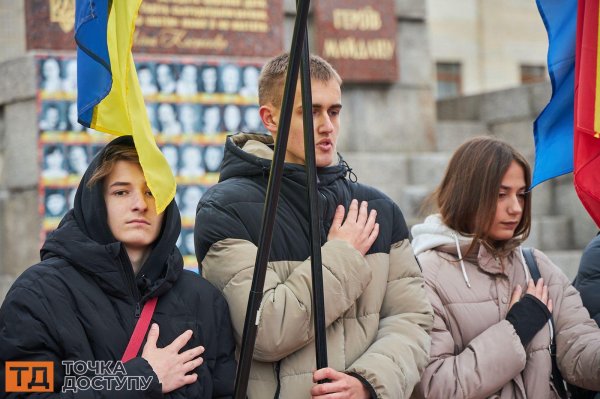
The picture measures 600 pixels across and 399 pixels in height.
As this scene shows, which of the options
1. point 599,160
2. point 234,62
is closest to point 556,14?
point 599,160

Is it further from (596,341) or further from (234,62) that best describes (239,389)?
(234,62)

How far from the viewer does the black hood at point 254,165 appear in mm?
3725

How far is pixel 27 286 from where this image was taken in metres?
3.23

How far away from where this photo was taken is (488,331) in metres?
4.00

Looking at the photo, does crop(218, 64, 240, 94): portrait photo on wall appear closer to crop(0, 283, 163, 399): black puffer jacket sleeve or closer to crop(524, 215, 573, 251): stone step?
crop(524, 215, 573, 251): stone step

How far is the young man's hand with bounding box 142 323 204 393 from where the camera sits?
328 centimetres

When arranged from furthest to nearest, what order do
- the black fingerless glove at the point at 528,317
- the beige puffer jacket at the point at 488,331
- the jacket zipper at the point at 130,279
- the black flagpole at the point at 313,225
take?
the black fingerless glove at the point at 528,317 < the beige puffer jacket at the point at 488,331 < the jacket zipper at the point at 130,279 < the black flagpole at the point at 313,225

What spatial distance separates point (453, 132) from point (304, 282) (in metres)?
8.56

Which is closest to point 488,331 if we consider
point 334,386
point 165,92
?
point 334,386

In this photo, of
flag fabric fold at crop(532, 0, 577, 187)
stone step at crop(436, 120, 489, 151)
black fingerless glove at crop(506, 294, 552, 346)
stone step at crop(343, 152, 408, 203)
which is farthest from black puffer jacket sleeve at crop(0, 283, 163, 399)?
stone step at crop(436, 120, 489, 151)

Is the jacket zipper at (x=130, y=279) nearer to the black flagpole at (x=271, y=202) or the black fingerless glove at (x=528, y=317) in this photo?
the black flagpole at (x=271, y=202)

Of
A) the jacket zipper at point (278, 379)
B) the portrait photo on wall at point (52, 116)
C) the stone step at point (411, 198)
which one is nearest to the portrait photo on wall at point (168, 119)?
the portrait photo on wall at point (52, 116)

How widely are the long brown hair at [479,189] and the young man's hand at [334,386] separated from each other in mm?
1032

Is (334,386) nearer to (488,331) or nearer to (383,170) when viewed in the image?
(488,331)
